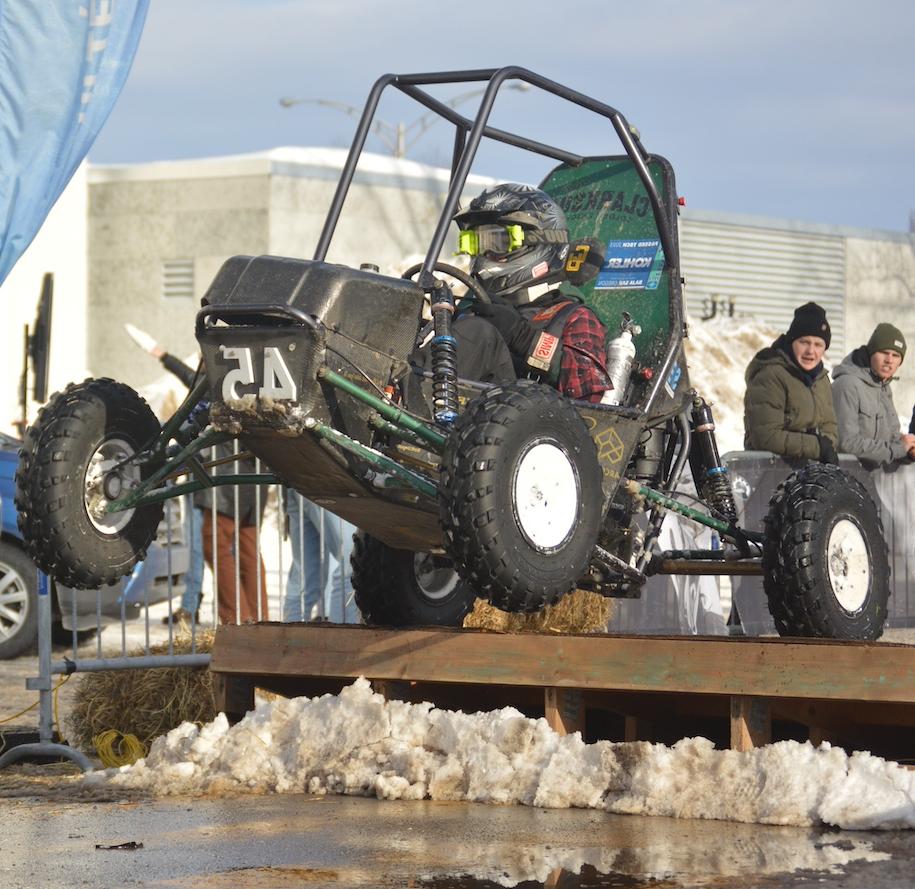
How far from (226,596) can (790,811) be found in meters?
5.47

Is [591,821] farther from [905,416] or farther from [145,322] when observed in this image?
[145,322]

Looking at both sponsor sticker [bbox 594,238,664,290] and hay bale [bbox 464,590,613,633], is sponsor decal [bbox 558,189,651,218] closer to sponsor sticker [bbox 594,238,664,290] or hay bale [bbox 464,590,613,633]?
sponsor sticker [bbox 594,238,664,290]

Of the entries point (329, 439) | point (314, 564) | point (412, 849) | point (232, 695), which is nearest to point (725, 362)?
point (314, 564)

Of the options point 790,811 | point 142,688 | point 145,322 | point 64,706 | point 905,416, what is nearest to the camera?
point 790,811

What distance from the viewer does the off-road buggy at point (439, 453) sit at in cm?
624

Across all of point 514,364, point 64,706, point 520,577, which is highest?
point 514,364

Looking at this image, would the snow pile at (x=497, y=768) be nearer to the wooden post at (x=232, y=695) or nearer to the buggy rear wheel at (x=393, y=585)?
the wooden post at (x=232, y=695)

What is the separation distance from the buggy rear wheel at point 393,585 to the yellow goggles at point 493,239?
1.35 metres

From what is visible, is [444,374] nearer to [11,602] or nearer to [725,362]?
[11,602]

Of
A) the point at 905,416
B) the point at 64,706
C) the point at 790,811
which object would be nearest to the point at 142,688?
the point at 64,706

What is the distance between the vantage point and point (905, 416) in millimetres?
30594

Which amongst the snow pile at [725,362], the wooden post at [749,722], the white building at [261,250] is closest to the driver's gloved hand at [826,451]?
the wooden post at [749,722]

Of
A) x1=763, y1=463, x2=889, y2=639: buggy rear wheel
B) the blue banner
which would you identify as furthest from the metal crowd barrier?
x1=763, y1=463, x2=889, y2=639: buggy rear wheel

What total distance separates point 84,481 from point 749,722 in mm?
2503
